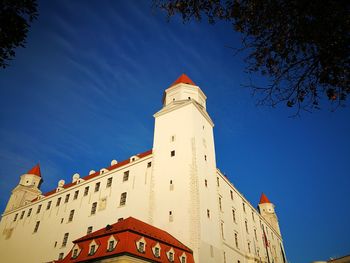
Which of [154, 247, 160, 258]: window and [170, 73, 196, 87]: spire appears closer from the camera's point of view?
[154, 247, 160, 258]: window

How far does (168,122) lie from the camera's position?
108ft

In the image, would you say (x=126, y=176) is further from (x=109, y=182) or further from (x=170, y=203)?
(x=170, y=203)

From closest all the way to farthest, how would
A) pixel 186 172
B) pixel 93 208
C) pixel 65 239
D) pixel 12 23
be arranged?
pixel 12 23
pixel 186 172
pixel 93 208
pixel 65 239

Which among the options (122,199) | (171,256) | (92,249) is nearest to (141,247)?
(171,256)

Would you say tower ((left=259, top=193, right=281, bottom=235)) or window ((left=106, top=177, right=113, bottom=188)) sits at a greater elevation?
tower ((left=259, top=193, right=281, bottom=235))

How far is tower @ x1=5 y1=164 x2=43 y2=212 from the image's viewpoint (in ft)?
170

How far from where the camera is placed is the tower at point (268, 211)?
59963 mm

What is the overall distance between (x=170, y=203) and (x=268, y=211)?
44255mm

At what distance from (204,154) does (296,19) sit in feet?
77.5

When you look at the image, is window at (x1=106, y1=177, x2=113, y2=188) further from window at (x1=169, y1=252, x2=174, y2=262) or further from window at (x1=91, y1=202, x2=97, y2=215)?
window at (x1=169, y1=252, x2=174, y2=262)

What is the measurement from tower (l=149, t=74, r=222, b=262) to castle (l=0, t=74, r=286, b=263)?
0.08 m

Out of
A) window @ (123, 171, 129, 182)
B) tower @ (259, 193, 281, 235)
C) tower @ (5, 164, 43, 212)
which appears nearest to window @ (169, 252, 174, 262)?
window @ (123, 171, 129, 182)

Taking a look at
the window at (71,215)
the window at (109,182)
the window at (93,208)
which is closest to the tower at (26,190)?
the window at (71,215)

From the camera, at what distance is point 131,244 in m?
18.9
